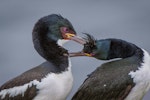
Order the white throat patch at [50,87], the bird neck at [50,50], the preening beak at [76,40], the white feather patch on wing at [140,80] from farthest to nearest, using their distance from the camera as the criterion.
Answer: the bird neck at [50,50]
the preening beak at [76,40]
the white throat patch at [50,87]
the white feather patch on wing at [140,80]

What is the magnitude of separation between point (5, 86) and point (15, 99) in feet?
0.82

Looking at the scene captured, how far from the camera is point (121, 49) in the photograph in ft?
44.7

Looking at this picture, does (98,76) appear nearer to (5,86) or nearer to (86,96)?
(86,96)

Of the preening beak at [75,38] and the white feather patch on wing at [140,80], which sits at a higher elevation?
the preening beak at [75,38]

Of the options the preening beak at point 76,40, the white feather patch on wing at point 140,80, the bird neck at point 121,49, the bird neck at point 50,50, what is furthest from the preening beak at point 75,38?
the white feather patch on wing at point 140,80

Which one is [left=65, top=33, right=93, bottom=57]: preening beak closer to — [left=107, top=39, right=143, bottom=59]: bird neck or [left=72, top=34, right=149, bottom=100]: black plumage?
[left=72, top=34, right=149, bottom=100]: black plumage

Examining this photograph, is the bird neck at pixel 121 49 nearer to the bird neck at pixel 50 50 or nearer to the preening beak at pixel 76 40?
the preening beak at pixel 76 40

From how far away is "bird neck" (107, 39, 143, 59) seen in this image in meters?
13.6

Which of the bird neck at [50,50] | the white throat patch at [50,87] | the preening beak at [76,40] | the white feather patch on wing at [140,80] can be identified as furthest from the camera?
the bird neck at [50,50]

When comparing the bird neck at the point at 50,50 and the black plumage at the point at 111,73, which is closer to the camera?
the black plumage at the point at 111,73

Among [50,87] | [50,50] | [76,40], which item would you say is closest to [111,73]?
[76,40]

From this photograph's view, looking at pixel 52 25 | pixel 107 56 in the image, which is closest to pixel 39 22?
pixel 52 25

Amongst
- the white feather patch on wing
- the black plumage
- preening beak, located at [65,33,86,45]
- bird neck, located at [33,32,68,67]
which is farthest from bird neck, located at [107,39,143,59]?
bird neck, located at [33,32,68,67]

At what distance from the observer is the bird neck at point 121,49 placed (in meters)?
13.6
